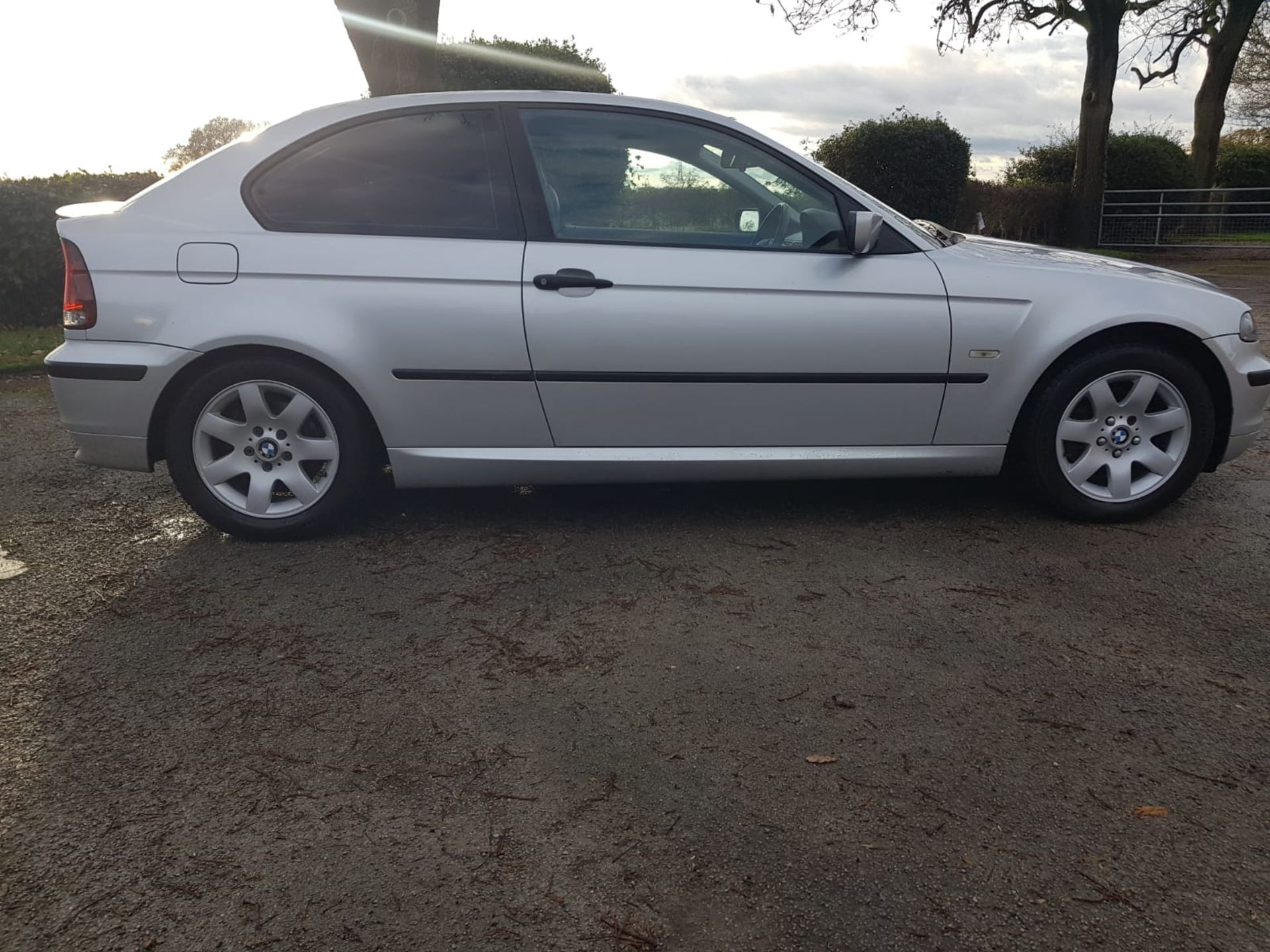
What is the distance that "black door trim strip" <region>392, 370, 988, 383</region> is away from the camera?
12.4ft

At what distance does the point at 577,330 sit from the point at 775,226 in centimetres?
89

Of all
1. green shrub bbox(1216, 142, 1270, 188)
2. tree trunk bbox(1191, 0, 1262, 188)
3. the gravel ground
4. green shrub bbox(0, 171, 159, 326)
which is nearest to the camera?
the gravel ground

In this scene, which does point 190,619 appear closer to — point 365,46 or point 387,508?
point 387,508

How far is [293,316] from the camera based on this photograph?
3730mm

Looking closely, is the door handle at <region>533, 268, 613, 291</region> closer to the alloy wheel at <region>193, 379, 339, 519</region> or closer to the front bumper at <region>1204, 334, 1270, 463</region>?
the alloy wheel at <region>193, 379, 339, 519</region>

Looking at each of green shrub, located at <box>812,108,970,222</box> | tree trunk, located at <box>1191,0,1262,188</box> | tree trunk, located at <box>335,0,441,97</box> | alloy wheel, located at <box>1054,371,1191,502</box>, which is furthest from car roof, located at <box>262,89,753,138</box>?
tree trunk, located at <box>1191,0,1262,188</box>

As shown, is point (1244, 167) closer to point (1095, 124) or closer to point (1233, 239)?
point (1233, 239)

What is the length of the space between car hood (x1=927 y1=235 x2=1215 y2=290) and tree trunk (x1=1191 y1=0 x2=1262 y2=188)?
67.5 feet

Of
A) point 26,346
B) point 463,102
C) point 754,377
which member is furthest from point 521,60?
point 754,377

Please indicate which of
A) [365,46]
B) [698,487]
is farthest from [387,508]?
[365,46]

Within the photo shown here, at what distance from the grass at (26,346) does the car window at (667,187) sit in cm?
545

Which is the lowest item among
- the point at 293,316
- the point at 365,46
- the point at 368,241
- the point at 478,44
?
the point at 293,316

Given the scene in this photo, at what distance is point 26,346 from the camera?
29.1ft

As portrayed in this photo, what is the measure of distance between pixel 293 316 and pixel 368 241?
1.29 ft
